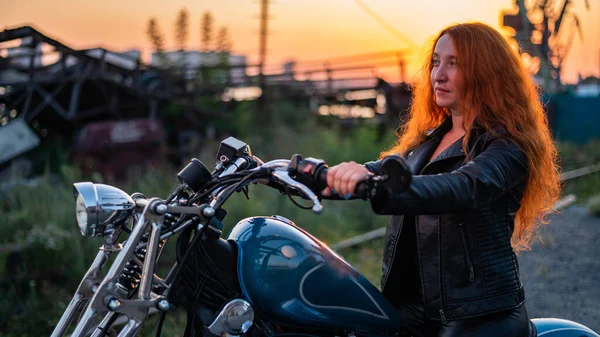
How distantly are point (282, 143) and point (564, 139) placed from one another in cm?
1299

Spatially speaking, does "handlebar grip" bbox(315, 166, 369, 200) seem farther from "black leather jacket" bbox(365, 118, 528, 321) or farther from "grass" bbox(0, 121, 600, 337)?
"grass" bbox(0, 121, 600, 337)

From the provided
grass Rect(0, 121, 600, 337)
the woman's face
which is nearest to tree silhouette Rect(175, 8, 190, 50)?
grass Rect(0, 121, 600, 337)

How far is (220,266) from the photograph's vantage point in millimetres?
2160

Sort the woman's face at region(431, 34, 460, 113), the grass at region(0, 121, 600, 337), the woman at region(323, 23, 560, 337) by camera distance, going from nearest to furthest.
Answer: the woman at region(323, 23, 560, 337), the woman's face at region(431, 34, 460, 113), the grass at region(0, 121, 600, 337)

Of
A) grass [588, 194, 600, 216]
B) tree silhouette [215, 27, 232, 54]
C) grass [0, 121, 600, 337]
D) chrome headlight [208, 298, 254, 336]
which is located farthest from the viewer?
tree silhouette [215, 27, 232, 54]

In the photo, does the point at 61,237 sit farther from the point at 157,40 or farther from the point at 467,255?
the point at 157,40

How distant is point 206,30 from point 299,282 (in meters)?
25.0

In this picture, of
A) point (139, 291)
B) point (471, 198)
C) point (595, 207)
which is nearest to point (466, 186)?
point (471, 198)

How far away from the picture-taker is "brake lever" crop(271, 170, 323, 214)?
197cm

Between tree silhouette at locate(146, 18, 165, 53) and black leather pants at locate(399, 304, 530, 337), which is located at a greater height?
black leather pants at locate(399, 304, 530, 337)

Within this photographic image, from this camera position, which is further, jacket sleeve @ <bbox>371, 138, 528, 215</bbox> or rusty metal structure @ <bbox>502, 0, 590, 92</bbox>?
rusty metal structure @ <bbox>502, 0, 590, 92</bbox>

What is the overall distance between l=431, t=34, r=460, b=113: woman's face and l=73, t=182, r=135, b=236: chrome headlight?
4.54 ft

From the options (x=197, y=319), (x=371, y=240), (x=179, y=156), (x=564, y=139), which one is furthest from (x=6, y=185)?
(x=564, y=139)

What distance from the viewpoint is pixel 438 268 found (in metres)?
2.49
